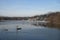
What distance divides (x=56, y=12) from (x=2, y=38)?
3.76ft

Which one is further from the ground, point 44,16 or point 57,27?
point 44,16

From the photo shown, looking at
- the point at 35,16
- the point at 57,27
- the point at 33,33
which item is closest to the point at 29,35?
the point at 33,33

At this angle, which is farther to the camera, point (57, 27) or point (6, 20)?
point (57, 27)

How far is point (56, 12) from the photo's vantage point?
2.32m

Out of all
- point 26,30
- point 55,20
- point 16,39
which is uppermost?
point 55,20

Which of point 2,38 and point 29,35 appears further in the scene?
point 29,35

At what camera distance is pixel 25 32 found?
7.99 ft

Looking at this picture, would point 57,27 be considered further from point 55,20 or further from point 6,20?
point 6,20

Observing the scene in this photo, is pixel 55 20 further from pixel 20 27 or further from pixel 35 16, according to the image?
pixel 20 27

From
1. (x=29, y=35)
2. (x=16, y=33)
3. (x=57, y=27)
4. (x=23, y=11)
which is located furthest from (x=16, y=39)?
(x=57, y=27)

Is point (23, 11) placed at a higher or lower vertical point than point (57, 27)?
higher

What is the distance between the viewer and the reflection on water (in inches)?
90.3

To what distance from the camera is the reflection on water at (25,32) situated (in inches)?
90.3

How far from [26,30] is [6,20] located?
0.44m
